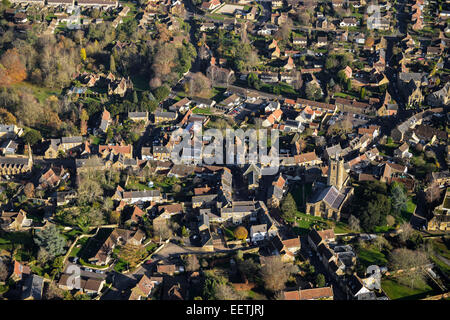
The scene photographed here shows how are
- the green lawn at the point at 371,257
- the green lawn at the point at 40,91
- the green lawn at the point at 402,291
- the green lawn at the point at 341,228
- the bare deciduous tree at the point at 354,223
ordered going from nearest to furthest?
the green lawn at the point at 402,291 → the green lawn at the point at 371,257 → the bare deciduous tree at the point at 354,223 → the green lawn at the point at 341,228 → the green lawn at the point at 40,91

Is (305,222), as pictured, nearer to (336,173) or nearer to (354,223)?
(354,223)

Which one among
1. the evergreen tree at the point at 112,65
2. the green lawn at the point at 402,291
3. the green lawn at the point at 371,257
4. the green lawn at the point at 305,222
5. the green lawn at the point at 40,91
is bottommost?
the green lawn at the point at 402,291

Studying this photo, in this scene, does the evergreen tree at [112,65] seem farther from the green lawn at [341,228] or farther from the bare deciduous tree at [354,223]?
the bare deciduous tree at [354,223]

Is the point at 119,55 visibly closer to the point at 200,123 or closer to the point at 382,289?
the point at 200,123

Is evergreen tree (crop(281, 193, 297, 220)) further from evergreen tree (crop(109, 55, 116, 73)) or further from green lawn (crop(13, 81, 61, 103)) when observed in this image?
green lawn (crop(13, 81, 61, 103))

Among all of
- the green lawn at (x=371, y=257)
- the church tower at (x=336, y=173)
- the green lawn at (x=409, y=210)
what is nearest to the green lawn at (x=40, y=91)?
the church tower at (x=336, y=173)

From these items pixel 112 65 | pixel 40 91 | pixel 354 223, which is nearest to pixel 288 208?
pixel 354 223

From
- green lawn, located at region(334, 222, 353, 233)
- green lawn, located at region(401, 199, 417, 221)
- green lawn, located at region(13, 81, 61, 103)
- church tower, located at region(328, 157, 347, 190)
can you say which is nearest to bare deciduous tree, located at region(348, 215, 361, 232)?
green lawn, located at region(334, 222, 353, 233)

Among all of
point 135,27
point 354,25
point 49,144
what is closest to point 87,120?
point 49,144

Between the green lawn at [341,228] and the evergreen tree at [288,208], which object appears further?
the evergreen tree at [288,208]
